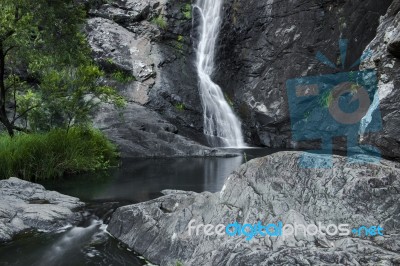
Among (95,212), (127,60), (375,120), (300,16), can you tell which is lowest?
(95,212)

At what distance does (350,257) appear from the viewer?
3.25m

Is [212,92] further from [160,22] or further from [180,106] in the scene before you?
[160,22]

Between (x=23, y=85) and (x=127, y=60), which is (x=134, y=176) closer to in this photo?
(x=23, y=85)

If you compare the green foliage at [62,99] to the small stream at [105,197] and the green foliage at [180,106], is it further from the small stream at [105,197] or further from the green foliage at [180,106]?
the green foliage at [180,106]

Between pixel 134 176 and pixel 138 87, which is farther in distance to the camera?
pixel 138 87

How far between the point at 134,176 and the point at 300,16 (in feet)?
40.0

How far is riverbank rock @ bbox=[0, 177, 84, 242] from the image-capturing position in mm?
6033

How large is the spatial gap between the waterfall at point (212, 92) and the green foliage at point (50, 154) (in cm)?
741

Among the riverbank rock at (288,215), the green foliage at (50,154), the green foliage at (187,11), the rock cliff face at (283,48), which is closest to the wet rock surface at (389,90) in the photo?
the riverbank rock at (288,215)

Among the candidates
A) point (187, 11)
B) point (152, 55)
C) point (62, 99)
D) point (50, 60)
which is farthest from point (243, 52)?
point (50, 60)

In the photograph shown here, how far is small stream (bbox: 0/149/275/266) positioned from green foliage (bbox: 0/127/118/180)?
513mm

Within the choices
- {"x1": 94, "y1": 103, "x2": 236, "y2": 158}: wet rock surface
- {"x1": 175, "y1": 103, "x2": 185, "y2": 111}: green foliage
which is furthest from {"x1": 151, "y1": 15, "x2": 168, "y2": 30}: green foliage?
{"x1": 94, "y1": 103, "x2": 236, "y2": 158}: wet rock surface

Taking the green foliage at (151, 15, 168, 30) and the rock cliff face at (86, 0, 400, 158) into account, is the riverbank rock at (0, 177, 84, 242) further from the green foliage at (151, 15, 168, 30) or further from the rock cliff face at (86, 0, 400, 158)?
the green foliage at (151, 15, 168, 30)

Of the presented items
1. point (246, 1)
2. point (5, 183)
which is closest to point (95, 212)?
point (5, 183)
